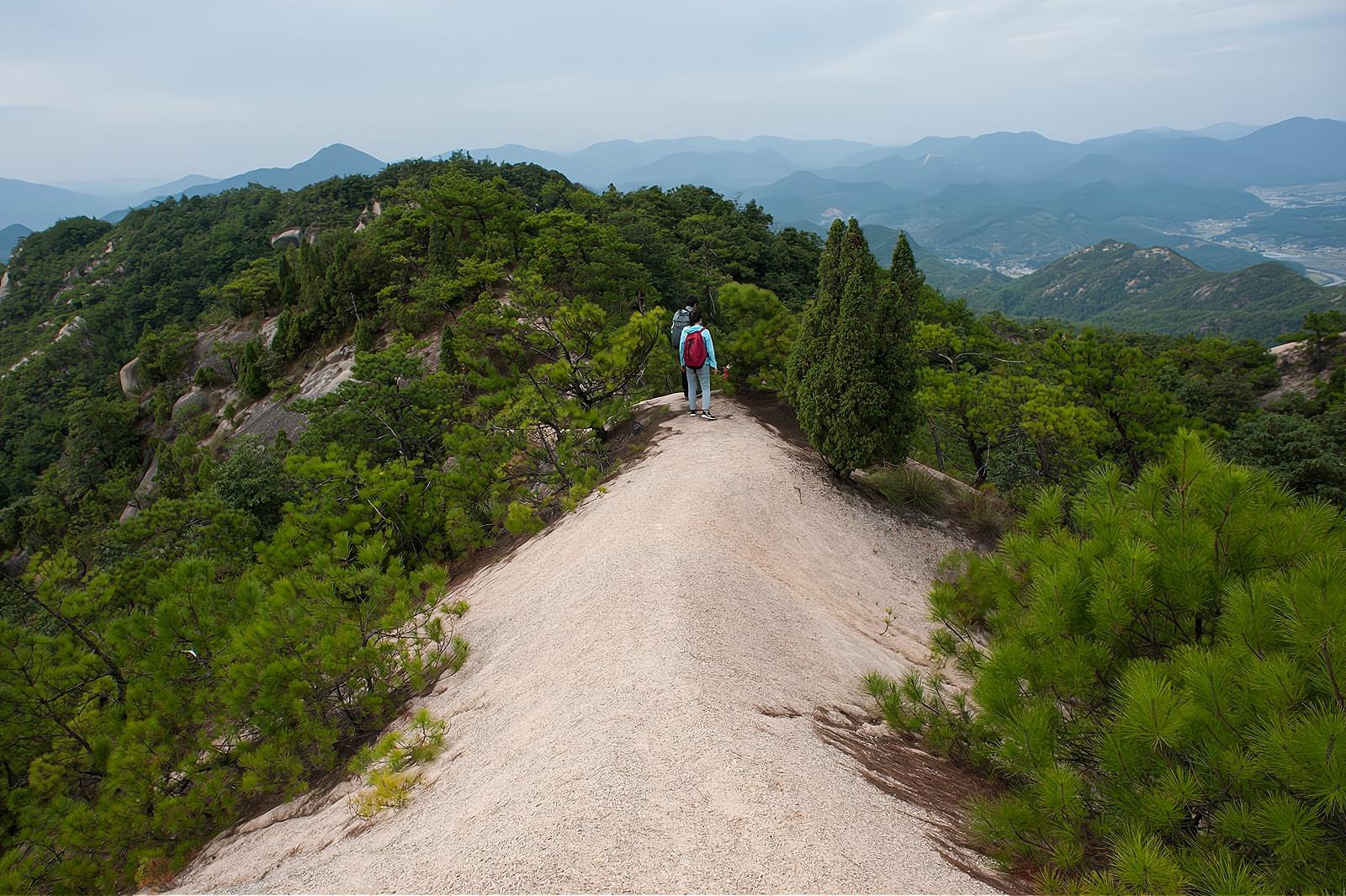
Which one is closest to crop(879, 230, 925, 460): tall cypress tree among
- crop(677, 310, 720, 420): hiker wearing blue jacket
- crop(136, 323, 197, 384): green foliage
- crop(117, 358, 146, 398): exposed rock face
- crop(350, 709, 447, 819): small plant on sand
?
crop(677, 310, 720, 420): hiker wearing blue jacket

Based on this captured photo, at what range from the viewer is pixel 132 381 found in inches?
1729

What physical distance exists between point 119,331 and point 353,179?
25.8 metres

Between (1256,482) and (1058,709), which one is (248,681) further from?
(1256,482)

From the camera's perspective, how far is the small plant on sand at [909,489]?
11734 millimetres

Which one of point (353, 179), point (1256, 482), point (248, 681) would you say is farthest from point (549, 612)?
point (353, 179)

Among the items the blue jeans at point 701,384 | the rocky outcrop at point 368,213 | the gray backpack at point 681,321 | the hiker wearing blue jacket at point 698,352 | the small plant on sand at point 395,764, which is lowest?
the small plant on sand at point 395,764

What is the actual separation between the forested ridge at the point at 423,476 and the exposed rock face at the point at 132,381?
11.1 m

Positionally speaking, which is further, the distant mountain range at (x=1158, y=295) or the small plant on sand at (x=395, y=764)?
the distant mountain range at (x=1158, y=295)

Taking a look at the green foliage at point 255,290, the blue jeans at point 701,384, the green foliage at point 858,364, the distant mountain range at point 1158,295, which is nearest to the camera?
the green foliage at point 858,364

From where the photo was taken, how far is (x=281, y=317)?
34.4 meters

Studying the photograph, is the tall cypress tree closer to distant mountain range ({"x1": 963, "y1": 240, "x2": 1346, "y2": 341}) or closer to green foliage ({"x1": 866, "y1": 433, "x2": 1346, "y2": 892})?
green foliage ({"x1": 866, "y1": 433, "x2": 1346, "y2": 892})

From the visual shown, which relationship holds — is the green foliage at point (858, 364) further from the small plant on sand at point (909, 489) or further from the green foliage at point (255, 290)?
the green foliage at point (255, 290)

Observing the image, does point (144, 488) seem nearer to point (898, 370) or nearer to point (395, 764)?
point (395, 764)

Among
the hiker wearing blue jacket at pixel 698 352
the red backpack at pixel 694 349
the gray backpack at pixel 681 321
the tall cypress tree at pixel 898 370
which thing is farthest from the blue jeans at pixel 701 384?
the tall cypress tree at pixel 898 370
